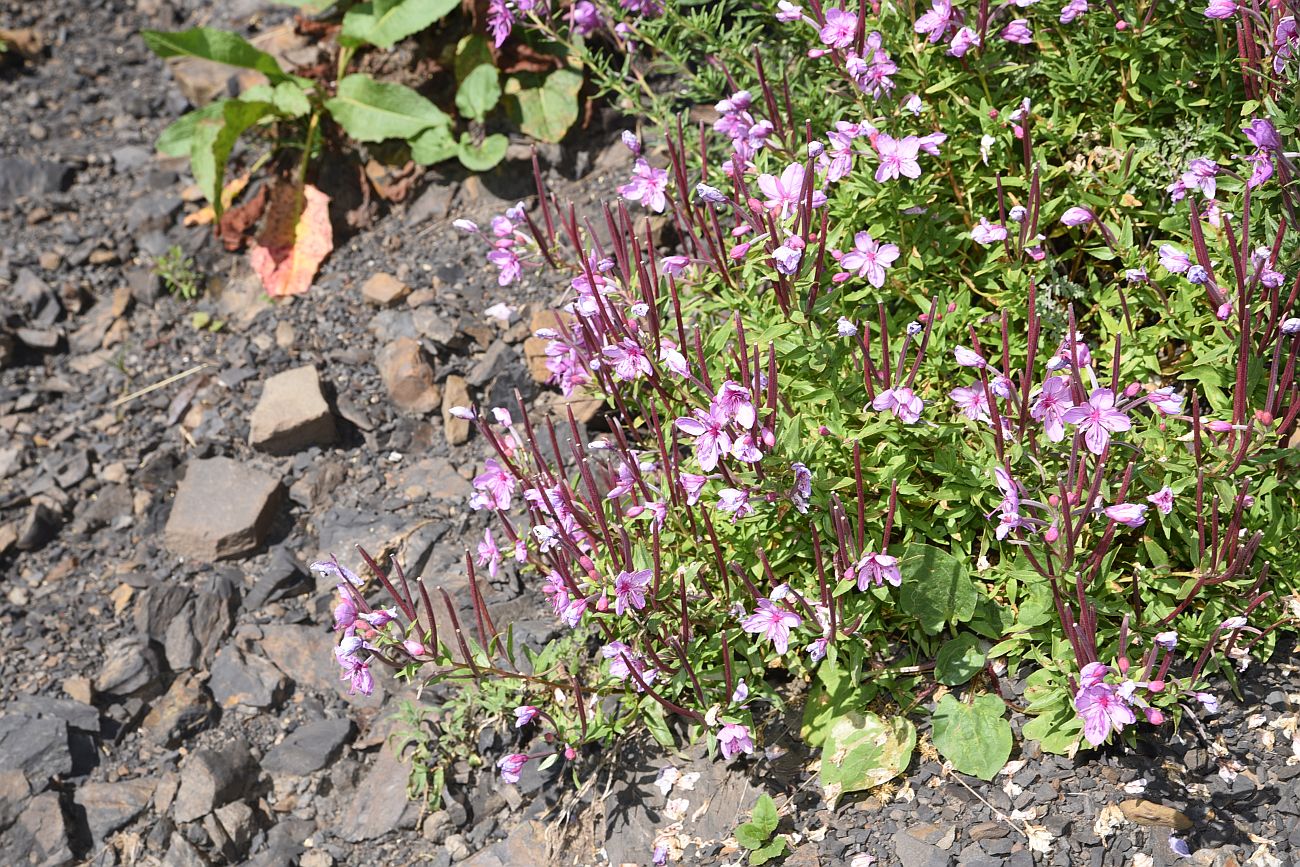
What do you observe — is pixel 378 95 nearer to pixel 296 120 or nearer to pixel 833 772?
pixel 296 120

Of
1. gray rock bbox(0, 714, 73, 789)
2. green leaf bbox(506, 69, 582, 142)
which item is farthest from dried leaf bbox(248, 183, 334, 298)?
gray rock bbox(0, 714, 73, 789)

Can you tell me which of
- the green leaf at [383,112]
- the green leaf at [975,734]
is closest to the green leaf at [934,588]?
the green leaf at [975,734]

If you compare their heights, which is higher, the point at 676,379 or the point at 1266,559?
the point at 676,379

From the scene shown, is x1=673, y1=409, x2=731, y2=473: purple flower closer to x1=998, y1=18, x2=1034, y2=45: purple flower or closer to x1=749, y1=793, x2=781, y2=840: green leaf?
x1=749, y1=793, x2=781, y2=840: green leaf

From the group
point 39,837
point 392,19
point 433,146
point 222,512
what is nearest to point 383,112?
point 433,146

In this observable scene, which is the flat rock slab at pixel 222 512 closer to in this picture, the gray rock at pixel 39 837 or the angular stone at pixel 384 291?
the angular stone at pixel 384 291

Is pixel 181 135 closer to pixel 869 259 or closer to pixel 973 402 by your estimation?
pixel 869 259

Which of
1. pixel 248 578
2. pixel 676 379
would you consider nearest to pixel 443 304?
pixel 248 578
